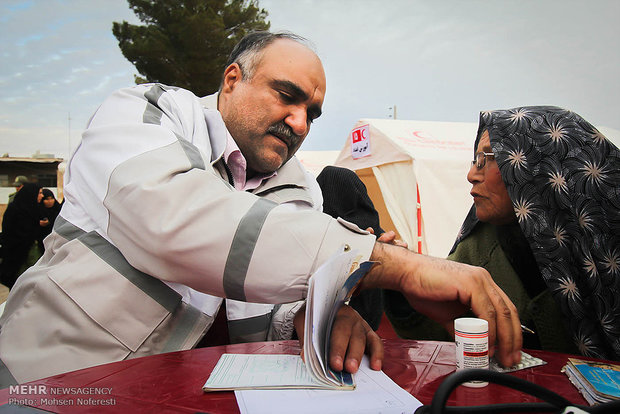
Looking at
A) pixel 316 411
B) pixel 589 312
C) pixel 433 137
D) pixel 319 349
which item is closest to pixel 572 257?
pixel 589 312

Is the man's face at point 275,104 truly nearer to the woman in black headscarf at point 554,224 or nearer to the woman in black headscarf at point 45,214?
the woman in black headscarf at point 554,224

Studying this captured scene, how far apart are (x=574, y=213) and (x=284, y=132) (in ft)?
3.73

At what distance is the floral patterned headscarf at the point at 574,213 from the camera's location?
1.38 meters

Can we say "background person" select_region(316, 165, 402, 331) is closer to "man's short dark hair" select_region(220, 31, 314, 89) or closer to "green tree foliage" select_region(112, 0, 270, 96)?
"man's short dark hair" select_region(220, 31, 314, 89)

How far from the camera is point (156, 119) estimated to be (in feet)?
3.91

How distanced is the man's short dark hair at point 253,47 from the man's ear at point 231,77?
2 centimetres

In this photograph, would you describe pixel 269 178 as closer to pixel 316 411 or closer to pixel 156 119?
pixel 156 119

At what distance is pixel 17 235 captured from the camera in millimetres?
5473

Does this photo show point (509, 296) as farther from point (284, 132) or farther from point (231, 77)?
point (231, 77)

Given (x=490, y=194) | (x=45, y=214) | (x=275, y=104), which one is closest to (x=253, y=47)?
(x=275, y=104)

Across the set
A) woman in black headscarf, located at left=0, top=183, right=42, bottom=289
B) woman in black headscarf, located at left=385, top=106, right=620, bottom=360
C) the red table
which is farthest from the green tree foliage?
the red table

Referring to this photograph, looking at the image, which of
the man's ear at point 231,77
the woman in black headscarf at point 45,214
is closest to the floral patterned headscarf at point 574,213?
the man's ear at point 231,77

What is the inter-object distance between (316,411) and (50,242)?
0.92 m

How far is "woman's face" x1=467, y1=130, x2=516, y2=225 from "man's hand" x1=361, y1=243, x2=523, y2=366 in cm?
88
